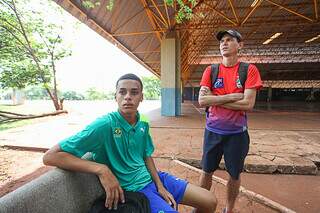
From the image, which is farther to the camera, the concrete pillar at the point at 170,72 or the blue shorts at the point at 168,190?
the concrete pillar at the point at 170,72

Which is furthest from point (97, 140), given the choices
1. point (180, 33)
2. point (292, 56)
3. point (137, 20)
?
point (292, 56)

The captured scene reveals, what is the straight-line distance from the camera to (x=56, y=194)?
1.33 m

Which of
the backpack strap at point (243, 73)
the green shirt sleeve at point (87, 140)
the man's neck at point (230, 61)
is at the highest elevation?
the man's neck at point (230, 61)

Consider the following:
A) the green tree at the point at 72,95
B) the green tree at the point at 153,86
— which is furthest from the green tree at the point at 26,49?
the green tree at the point at 153,86

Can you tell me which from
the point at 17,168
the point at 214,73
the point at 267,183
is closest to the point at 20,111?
the point at 17,168

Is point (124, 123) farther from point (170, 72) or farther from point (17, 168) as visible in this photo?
point (170, 72)

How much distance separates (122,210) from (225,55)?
1.67 meters

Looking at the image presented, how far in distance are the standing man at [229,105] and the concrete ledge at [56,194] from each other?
1250mm

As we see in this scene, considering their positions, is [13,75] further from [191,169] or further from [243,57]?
[243,57]

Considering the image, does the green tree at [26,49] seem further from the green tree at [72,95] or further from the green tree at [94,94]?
the green tree at [94,94]

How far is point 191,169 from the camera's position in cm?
415

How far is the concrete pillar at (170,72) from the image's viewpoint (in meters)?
11.5

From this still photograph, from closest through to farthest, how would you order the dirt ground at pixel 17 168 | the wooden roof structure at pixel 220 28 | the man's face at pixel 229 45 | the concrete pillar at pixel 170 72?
the man's face at pixel 229 45 < the dirt ground at pixel 17 168 < the wooden roof structure at pixel 220 28 < the concrete pillar at pixel 170 72

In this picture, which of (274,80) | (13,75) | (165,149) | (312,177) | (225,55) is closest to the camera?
(225,55)
